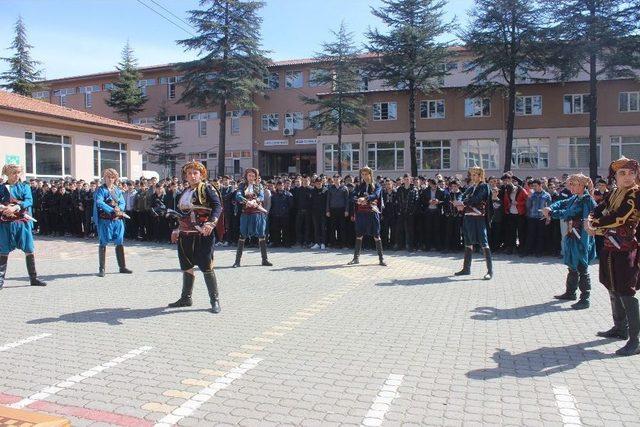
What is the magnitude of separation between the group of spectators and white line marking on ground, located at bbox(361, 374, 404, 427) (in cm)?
844

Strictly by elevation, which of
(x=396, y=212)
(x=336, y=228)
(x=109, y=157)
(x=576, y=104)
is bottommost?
(x=336, y=228)

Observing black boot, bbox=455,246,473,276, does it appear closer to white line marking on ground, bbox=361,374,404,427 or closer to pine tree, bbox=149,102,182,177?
white line marking on ground, bbox=361,374,404,427

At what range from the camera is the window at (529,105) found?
44656 millimetres

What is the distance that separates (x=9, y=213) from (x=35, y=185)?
12781mm

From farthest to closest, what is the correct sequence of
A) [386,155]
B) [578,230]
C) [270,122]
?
[270,122] < [386,155] < [578,230]

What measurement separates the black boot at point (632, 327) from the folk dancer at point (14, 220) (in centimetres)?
916

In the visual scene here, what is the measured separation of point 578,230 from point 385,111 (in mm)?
41128

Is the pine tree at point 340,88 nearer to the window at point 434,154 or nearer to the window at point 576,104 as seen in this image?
the window at point 434,154

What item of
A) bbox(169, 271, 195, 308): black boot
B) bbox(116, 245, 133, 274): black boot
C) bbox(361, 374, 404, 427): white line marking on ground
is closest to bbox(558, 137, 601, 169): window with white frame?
bbox(116, 245, 133, 274): black boot

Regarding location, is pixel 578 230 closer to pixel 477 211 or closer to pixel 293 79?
pixel 477 211

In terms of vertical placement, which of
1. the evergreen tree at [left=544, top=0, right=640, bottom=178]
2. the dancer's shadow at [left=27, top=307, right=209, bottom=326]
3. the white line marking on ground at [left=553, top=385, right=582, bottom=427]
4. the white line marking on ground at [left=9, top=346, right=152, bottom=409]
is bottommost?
the white line marking on ground at [left=553, top=385, right=582, bottom=427]

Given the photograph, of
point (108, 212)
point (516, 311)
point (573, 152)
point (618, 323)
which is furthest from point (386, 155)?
point (618, 323)

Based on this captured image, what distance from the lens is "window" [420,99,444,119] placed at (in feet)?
154

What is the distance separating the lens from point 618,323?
260 inches
